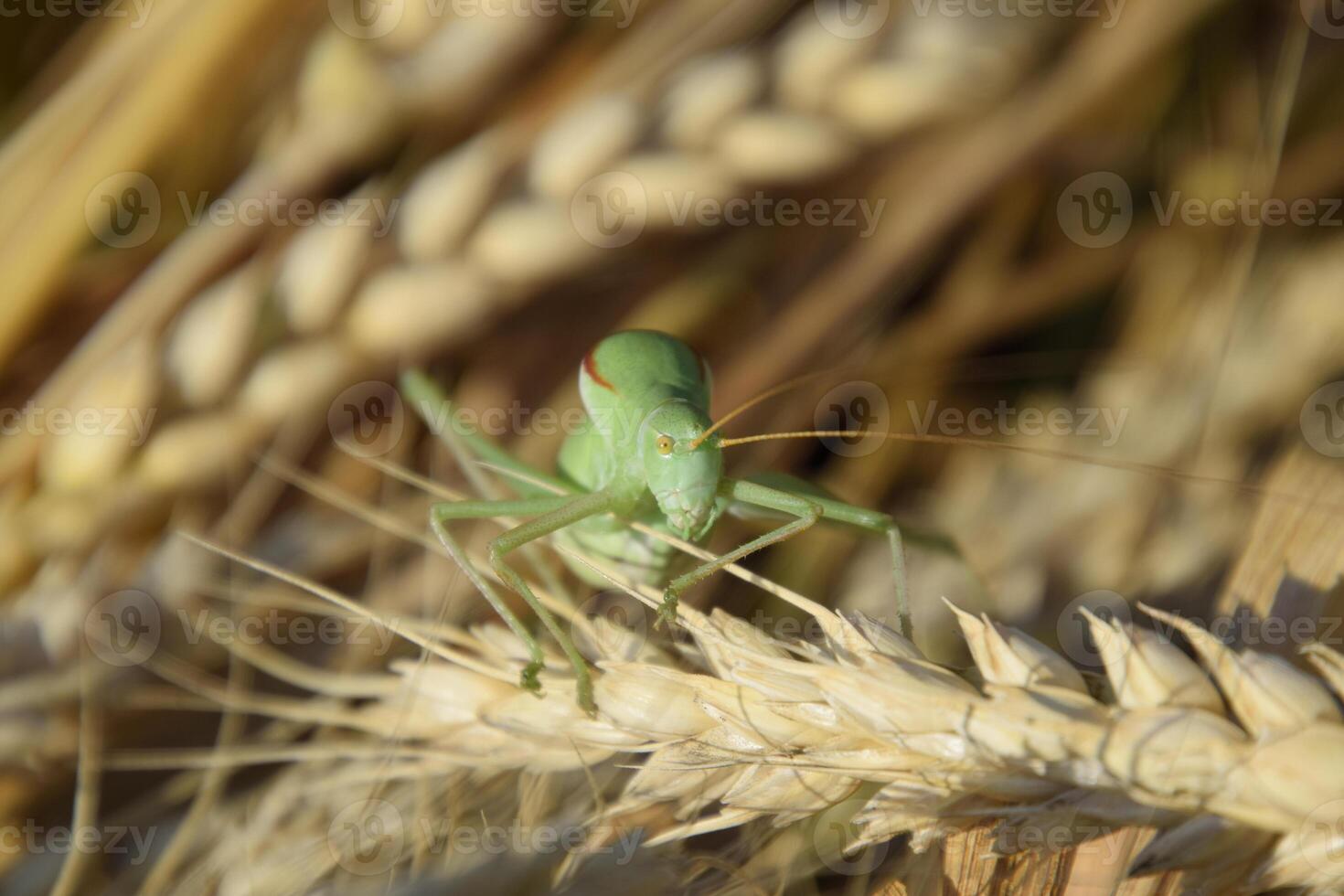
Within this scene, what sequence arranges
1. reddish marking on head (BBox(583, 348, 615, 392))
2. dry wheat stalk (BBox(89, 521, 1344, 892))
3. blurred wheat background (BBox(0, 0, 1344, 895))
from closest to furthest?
dry wheat stalk (BBox(89, 521, 1344, 892)), blurred wheat background (BBox(0, 0, 1344, 895)), reddish marking on head (BBox(583, 348, 615, 392))

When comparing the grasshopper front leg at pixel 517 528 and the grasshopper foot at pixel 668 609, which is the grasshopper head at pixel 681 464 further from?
the grasshopper foot at pixel 668 609

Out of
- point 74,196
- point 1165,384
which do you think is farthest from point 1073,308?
point 74,196

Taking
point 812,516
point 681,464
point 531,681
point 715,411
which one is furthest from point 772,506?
point 715,411

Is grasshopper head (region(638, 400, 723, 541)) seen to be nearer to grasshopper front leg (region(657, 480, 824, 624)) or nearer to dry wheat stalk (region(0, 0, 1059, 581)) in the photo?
grasshopper front leg (region(657, 480, 824, 624))

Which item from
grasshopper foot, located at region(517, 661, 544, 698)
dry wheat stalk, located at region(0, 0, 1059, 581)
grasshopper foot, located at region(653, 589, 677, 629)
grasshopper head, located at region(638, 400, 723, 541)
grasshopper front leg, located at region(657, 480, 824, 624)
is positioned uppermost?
dry wheat stalk, located at region(0, 0, 1059, 581)

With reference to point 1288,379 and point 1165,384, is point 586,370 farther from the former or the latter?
point 1288,379

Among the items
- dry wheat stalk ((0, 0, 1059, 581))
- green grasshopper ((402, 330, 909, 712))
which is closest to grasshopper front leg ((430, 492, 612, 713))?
green grasshopper ((402, 330, 909, 712))

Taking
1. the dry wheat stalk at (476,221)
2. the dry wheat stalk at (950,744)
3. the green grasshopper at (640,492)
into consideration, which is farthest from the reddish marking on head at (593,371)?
the dry wheat stalk at (950,744)

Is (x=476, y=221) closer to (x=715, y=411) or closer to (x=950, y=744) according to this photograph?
(x=715, y=411)
